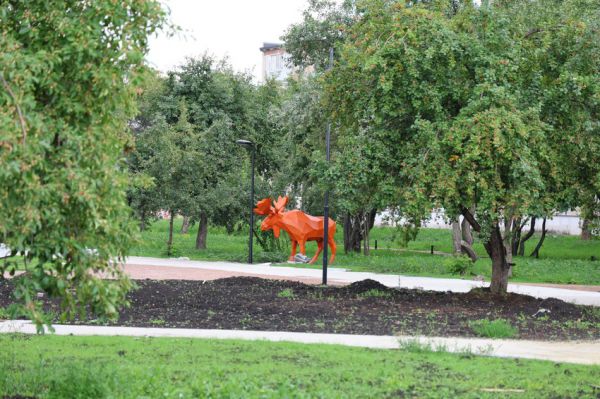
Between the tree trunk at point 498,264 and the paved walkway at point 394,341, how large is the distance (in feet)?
19.5

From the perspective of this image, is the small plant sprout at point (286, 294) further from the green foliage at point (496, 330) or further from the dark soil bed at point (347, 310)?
the green foliage at point (496, 330)

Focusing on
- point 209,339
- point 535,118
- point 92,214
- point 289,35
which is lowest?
point 209,339

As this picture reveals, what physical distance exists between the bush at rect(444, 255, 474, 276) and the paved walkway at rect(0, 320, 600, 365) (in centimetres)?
1497

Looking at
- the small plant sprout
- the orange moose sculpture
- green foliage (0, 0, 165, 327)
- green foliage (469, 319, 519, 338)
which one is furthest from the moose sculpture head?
green foliage (0, 0, 165, 327)

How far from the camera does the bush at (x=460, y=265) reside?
2805cm

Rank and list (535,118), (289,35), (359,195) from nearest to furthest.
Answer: (535,118) < (359,195) < (289,35)

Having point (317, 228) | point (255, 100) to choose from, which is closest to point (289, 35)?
point (255, 100)

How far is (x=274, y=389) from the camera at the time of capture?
8.71 metres

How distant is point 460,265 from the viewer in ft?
92.0

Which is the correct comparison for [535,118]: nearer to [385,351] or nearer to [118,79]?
[385,351]

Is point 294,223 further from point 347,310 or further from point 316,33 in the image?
point 347,310

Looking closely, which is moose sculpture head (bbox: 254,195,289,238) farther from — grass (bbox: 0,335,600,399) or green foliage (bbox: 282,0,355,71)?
grass (bbox: 0,335,600,399)

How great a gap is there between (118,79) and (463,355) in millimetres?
5616

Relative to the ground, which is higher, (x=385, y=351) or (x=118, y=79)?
(x=118, y=79)
